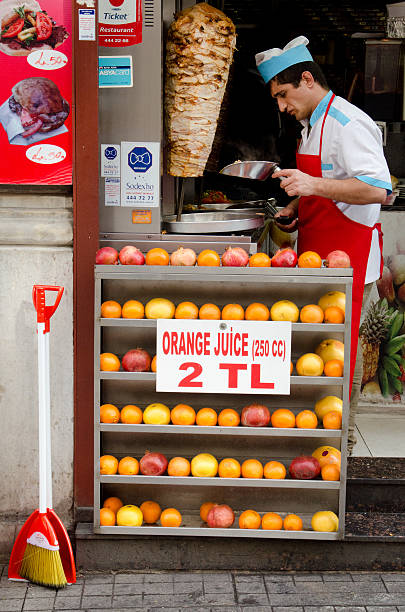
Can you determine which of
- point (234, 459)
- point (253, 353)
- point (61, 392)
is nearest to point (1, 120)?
point (61, 392)

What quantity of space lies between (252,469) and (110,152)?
172 cm

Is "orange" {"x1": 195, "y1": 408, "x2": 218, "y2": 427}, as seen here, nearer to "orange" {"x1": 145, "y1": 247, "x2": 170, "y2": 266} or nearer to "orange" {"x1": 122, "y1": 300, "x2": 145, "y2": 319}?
"orange" {"x1": 122, "y1": 300, "x2": 145, "y2": 319}

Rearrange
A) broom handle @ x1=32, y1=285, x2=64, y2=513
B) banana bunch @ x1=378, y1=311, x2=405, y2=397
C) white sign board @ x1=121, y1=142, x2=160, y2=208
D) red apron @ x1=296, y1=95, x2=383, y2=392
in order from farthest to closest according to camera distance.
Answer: banana bunch @ x1=378, y1=311, x2=405, y2=397 → red apron @ x1=296, y1=95, x2=383, y2=392 → white sign board @ x1=121, y1=142, x2=160, y2=208 → broom handle @ x1=32, y1=285, x2=64, y2=513

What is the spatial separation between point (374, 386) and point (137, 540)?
8.22 ft

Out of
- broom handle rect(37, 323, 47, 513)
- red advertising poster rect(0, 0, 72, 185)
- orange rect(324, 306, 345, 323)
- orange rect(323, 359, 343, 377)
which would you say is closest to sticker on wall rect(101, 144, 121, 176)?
red advertising poster rect(0, 0, 72, 185)

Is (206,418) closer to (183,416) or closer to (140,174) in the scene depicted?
(183,416)

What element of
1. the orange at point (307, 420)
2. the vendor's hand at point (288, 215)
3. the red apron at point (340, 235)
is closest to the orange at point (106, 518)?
the orange at point (307, 420)

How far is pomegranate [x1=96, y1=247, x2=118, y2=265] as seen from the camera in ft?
11.3

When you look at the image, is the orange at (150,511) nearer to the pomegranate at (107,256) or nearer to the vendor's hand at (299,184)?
the pomegranate at (107,256)

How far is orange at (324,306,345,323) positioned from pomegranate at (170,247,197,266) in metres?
0.67

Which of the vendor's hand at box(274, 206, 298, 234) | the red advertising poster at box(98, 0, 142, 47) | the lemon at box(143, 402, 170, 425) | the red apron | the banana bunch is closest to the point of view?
the lemon at box(143, 402, 170, 425)

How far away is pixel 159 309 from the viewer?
345 centimetres

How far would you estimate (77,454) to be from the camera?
12.2 ft

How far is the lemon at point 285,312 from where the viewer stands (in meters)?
3.44
